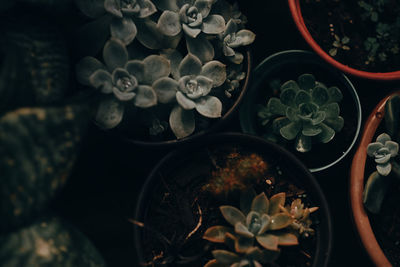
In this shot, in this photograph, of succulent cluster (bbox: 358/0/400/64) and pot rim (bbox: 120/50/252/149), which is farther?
succulent cluster (bbox: 358/0/400/64)

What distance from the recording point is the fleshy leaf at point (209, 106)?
1.01m

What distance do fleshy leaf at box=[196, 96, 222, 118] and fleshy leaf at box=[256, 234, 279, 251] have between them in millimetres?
335

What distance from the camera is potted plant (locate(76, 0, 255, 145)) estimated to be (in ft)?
3.22

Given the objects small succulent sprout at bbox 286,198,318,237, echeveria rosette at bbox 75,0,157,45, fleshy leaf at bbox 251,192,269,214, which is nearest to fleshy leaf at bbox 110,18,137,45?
echeveria rosette at bbox 75,0,157,45

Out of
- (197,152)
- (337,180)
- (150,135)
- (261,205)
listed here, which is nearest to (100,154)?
(150,135)

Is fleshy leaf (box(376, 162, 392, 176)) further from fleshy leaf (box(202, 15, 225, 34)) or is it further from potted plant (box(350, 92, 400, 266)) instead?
fleshy leaf (box(202, 15, 225, 34))

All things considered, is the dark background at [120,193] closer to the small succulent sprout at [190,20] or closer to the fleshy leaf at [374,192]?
the fleshy leaf at [374,192]

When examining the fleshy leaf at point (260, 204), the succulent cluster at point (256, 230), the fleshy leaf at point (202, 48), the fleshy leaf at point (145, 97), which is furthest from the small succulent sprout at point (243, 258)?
the fleshy leaf at point (202, 48)

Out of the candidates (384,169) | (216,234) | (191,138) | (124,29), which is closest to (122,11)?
(124,29)

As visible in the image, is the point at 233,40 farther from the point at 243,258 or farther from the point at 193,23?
the point at 243,258

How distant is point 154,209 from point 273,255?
364mm

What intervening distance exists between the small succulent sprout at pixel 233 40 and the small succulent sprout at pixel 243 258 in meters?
0.53

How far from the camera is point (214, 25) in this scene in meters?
1.04

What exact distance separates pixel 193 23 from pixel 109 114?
1.07 ft
